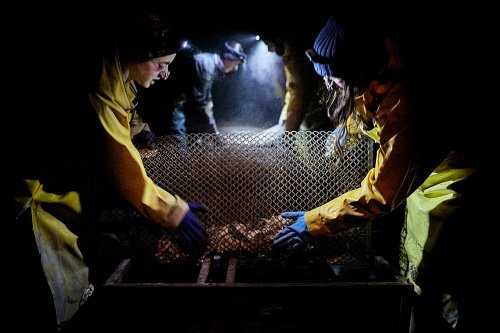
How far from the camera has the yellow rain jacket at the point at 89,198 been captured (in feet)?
6.40

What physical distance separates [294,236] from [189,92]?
5.04m

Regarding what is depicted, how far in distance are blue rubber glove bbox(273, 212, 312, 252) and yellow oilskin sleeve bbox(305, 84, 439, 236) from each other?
0.06 metres

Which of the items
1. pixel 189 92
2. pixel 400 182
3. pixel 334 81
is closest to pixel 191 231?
pixel 400 182

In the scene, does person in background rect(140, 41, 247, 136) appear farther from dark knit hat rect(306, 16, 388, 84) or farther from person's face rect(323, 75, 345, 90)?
dark knit hat rect(306, 16, 388, 84)

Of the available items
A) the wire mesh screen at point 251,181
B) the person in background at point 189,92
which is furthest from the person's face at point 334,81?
the person in background at point 189,92

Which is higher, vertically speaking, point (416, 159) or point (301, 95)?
point (301, 95)

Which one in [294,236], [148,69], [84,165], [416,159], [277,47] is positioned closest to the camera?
[416,159]

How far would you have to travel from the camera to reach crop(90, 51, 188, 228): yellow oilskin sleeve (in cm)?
193

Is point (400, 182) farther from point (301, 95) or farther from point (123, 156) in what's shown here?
point (301, 95)

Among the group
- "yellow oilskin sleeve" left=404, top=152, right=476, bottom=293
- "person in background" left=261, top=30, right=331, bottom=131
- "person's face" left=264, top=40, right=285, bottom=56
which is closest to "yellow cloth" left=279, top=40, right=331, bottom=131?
"person in background" left=261, top=30, right=331, bottom=131

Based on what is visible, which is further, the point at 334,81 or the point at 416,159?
the point at 334,81

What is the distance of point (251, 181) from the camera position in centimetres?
253

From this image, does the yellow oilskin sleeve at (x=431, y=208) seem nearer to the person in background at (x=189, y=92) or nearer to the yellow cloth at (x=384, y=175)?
the yellow cloth at (x=384, y=175)

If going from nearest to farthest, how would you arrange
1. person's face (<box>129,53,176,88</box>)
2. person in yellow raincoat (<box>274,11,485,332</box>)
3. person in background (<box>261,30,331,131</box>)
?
person in yellow raincoat (<box>274,11,485,332</box>) < person's face (<box>129,53,176,88</box>) < person in background (<box>261,30,331,131</box>)
